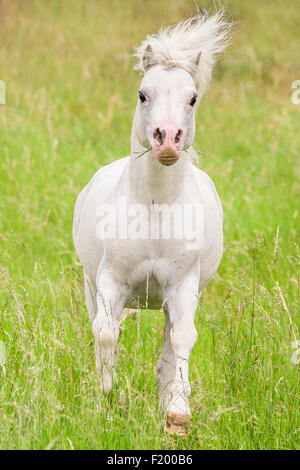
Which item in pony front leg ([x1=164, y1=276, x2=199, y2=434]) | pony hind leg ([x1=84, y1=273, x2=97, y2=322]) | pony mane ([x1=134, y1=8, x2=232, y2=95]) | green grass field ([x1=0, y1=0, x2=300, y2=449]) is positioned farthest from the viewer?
pony hind leg ([x1=84, y1=273, x2=97, y2=322])

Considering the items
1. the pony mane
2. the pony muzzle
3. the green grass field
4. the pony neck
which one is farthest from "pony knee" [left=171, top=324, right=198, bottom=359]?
the pony mane

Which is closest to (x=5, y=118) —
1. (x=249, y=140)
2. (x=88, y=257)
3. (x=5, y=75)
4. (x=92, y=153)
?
(x=92, y=153)

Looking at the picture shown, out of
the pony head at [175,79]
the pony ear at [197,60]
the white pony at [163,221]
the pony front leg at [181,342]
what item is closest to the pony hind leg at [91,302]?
the white pony at [163,221]

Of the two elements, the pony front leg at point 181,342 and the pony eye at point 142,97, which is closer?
the pony front leg at point 181,342

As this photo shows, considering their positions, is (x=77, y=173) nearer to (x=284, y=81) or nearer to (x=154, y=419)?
(x=154, y=419)

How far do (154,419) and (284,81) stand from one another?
880 centimetres

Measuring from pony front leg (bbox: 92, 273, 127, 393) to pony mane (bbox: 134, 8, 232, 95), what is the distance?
0.98m

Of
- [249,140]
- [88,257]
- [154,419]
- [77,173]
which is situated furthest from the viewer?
[249,140]

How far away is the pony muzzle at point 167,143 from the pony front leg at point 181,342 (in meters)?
0.64

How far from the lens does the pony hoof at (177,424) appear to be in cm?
306

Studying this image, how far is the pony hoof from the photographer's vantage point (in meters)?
3.06

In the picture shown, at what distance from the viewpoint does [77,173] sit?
6.79 metres

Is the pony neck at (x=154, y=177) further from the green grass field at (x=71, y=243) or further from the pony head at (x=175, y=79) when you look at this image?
the green grass field at (x=71, y=243)

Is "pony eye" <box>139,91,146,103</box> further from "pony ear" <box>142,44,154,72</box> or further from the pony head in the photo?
"pony ear" <box>142,44,154,72</box>
